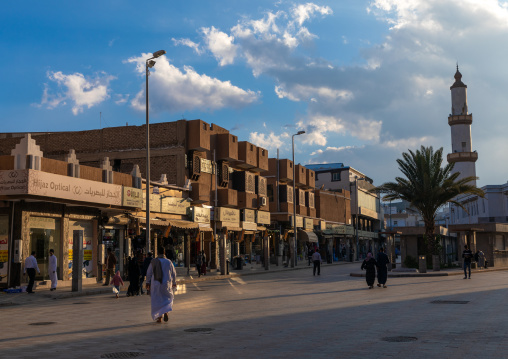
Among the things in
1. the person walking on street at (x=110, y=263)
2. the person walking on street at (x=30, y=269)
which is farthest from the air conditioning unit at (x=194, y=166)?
the person walking on street at (x=30, y=269)

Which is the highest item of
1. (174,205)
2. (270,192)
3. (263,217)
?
(270,192)

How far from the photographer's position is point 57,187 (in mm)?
23891

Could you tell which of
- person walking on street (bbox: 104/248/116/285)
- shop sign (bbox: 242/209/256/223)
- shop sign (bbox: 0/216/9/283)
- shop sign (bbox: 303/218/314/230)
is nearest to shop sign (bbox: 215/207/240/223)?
shop sign (bbox: 242/209/256/223)

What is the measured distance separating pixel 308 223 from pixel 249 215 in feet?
50.1

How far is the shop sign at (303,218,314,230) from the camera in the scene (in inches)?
2346

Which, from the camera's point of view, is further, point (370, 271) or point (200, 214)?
point (200, 214)

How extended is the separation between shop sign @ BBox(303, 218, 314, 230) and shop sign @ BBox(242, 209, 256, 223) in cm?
1292

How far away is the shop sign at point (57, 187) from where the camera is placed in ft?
72.9

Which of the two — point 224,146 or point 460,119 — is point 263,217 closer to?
point 224,146

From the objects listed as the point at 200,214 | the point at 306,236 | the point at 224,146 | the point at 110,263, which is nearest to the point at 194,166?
the point at 200,214

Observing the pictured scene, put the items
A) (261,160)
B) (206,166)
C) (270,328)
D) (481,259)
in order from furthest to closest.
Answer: (261,160)
(206,166)
(481,259)
(270,328)

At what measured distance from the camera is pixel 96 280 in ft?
92.7

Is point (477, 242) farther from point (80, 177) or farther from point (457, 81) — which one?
point (457, 81)

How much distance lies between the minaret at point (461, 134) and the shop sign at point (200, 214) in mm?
58133
